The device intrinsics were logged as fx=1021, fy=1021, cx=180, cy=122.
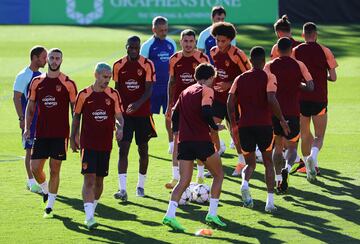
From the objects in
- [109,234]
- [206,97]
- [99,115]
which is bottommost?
[109,234]

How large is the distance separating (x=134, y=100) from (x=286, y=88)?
212 centimetres

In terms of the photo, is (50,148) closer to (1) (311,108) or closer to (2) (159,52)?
(2) (159,52)

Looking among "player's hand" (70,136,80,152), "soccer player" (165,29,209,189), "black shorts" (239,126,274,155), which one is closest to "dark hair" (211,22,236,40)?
"soccer player" (165,29,209,189)

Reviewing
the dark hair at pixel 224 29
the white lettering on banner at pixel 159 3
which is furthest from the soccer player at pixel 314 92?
the white lettering on banner at pixel 159 3

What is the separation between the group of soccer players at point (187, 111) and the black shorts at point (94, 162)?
14mm

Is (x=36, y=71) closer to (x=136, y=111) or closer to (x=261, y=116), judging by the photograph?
(x=136, y=111)

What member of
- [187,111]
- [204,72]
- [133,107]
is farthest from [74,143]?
[204,72]

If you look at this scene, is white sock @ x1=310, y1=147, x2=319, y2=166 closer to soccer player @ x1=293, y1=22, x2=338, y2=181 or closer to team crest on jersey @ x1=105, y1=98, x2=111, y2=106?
soccer player @ x1=293, y1=22, x2=338, y2=181

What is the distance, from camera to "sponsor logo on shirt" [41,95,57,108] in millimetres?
12922

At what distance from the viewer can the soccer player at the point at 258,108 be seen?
12969 millimetres

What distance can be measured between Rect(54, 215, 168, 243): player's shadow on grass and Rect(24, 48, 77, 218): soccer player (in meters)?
0.66

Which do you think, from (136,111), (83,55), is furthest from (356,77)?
(136,111)

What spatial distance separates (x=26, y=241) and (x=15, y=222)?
1.02 metres

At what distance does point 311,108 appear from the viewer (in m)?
15.8
